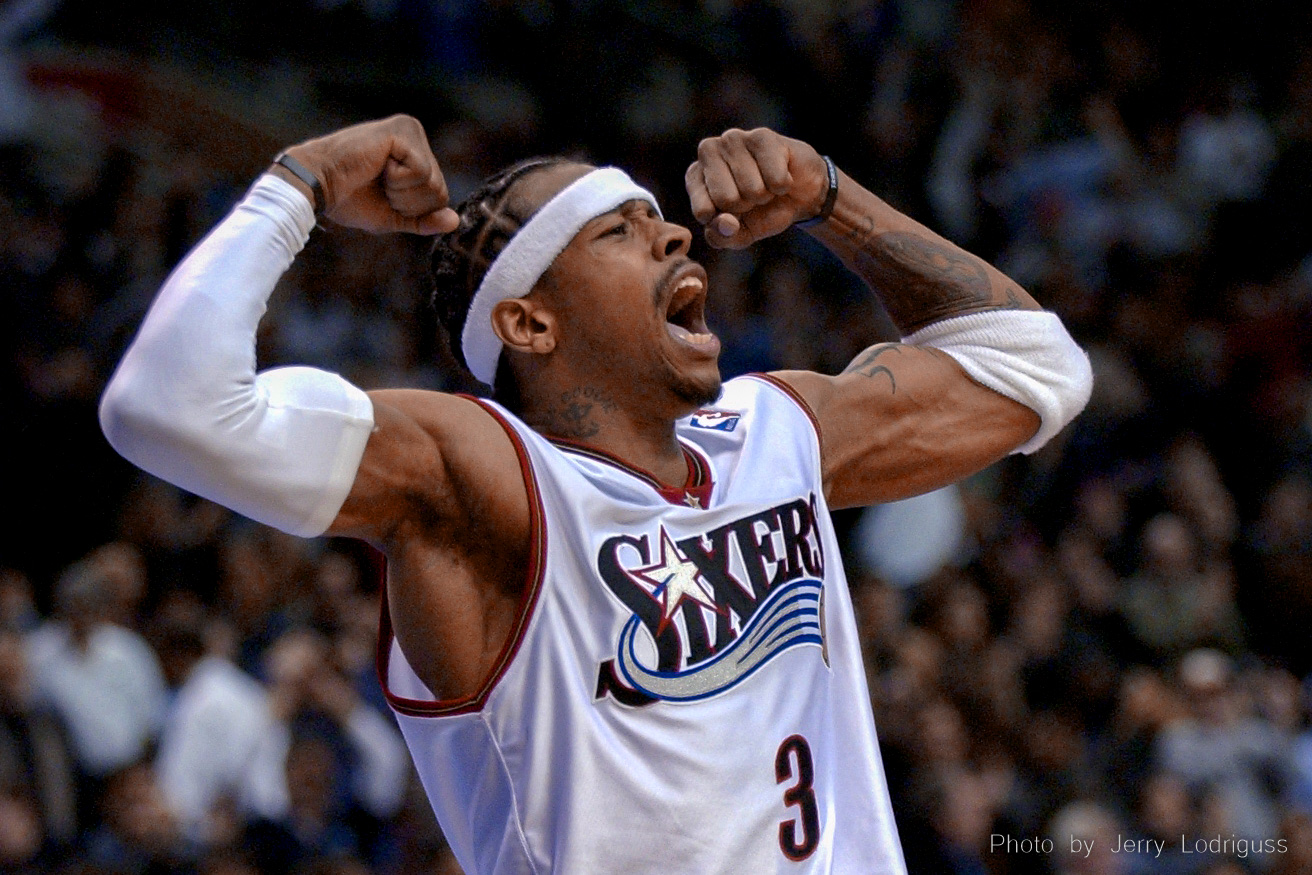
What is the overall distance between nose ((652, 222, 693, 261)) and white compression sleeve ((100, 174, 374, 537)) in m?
0.72

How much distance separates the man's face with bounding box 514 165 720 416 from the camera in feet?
9.36

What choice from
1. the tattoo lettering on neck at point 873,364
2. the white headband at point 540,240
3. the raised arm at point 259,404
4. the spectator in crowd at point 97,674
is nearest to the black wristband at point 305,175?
the raised arm at point 259,404

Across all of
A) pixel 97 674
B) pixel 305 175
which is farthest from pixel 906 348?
pixel 97 674

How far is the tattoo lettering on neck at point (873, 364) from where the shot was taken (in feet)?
10.6

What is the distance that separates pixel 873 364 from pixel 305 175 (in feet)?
4.08

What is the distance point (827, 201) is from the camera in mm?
3301

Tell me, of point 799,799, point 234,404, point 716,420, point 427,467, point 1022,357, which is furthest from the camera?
point 1022,357

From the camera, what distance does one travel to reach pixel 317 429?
231 cm

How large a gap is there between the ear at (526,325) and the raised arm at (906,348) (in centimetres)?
34

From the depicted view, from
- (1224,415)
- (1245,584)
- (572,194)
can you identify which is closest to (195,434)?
(572,194)

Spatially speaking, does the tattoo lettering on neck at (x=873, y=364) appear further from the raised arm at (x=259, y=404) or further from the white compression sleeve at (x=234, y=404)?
the white compression sleeve at (x=234, y=404)

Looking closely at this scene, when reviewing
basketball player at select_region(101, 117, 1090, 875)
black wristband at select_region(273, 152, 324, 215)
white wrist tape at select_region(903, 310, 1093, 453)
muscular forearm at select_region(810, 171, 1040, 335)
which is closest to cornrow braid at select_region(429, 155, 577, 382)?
basketball player at select_region(101, 117, 1090, 875)

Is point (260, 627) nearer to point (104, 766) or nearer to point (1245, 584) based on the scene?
point (104, 766)

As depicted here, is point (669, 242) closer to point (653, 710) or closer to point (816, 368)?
point (653, 710)
